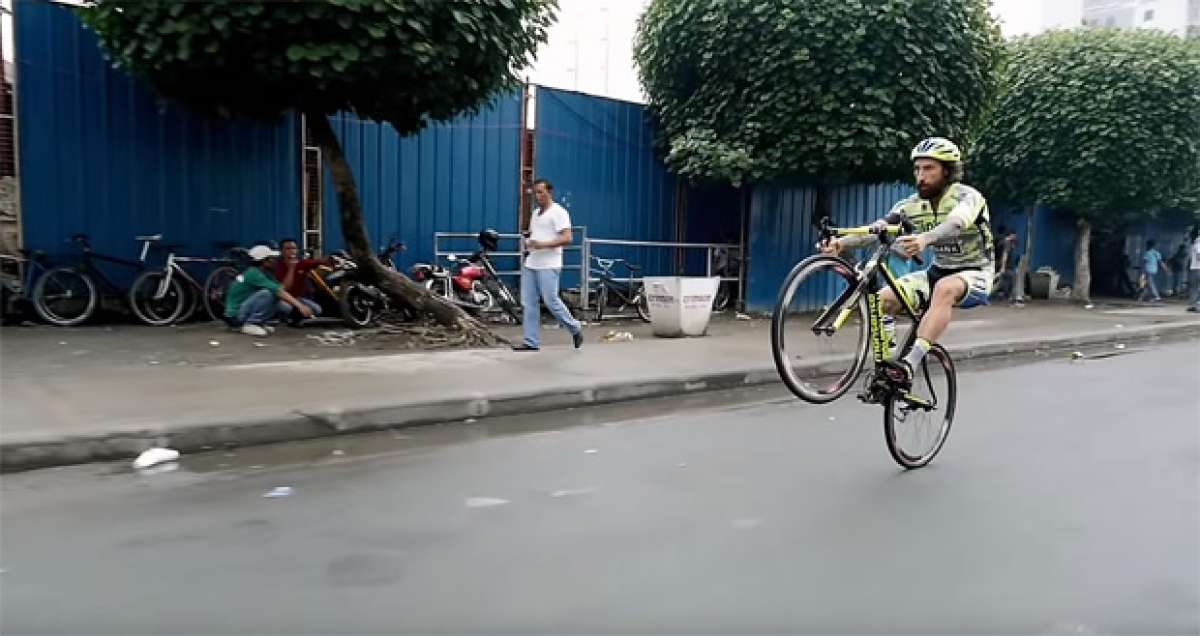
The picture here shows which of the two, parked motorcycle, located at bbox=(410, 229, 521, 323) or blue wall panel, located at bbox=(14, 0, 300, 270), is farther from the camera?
parked motorcycle, located at bbox=(410, 229, 521, 323)

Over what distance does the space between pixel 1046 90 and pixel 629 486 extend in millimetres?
16719

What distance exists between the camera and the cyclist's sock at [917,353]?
4.75 metres

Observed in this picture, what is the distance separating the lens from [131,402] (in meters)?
5.70

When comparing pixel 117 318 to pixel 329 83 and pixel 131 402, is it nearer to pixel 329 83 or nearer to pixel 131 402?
pixel 329 83

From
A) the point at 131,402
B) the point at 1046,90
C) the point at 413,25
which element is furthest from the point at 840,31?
the point at 131,402

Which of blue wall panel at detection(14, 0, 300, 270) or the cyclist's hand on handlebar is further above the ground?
blue wall panel at detection(14, 0, 300, 270)

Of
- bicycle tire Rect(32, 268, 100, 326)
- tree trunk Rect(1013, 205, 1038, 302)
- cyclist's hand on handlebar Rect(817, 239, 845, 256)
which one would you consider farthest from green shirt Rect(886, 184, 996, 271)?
tree trunk Rect(1013, 205, 1038, 302)

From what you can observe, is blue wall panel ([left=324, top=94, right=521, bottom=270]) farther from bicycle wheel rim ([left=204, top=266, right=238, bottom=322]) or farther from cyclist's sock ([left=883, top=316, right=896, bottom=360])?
cyclist's sock ([left=883, top=316, right=896, bottom=360])

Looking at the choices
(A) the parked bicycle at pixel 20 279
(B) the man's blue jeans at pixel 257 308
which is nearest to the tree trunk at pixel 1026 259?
(B) the man's blue jeans at pixel 257 308

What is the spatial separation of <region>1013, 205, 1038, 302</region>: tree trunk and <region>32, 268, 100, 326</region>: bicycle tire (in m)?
17.3

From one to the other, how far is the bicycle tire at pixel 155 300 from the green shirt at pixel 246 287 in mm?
781

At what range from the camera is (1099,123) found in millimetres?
17016

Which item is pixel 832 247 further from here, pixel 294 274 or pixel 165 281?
pixel 165 281

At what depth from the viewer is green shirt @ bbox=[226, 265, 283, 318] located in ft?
30.9
